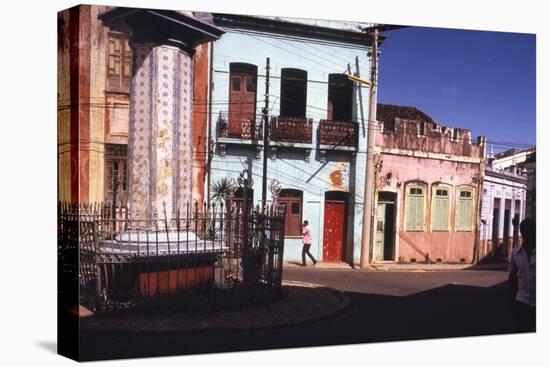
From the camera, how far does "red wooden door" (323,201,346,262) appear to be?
9305 mm

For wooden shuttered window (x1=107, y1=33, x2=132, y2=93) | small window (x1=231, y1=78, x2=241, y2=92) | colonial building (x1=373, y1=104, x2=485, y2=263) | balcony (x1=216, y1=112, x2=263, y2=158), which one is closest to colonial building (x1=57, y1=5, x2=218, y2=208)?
wooden shuttered window (x1=107, y1=33, x2=132, y2=93)

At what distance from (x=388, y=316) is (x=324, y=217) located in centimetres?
156

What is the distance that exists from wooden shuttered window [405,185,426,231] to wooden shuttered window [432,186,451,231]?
190 millimetres

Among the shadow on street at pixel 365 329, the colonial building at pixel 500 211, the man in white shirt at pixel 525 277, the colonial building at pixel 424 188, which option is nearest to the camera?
the shadow on street at pixel 365 329

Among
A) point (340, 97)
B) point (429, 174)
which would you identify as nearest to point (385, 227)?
point (429, 174)

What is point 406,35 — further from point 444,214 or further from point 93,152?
point 93,152

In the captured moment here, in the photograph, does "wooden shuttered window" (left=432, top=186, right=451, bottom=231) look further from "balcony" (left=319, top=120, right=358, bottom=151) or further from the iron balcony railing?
the iron balcony railing

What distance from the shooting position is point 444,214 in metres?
10.0

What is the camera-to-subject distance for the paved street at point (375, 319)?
8117mm

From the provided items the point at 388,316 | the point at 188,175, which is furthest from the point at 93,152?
the point at 388,316

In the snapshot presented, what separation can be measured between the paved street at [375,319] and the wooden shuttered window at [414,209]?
2.12 ft

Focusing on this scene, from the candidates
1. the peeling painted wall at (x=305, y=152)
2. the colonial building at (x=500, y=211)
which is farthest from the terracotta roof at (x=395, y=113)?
the colonial building at (x=500, y=211)

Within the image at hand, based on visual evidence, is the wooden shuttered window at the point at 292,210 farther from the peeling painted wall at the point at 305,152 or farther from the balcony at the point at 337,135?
the balcony at the point at 337,135

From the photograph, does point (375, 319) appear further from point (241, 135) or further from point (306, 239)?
point (241, 135)
